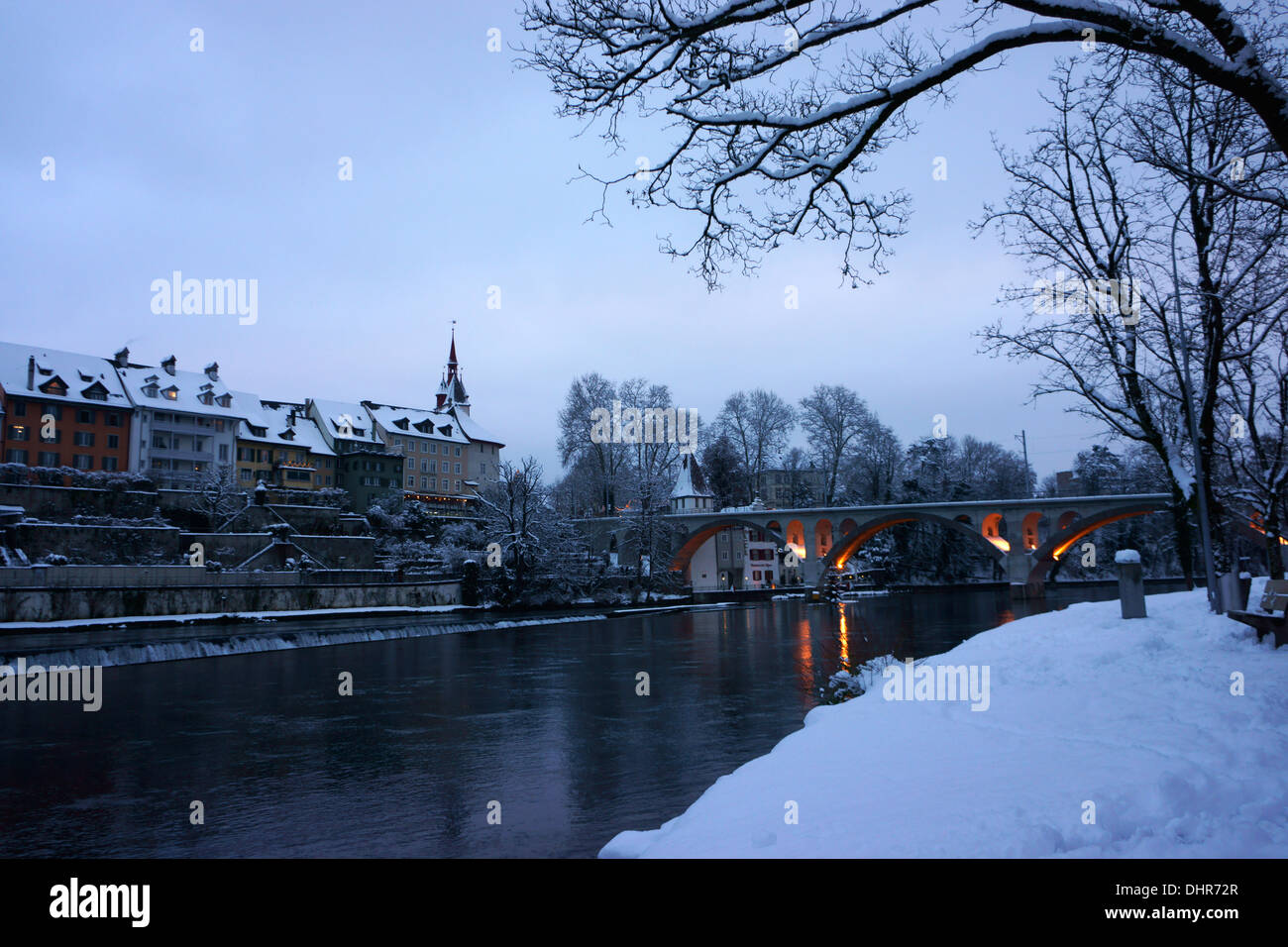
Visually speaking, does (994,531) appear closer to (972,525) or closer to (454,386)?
(972,525)

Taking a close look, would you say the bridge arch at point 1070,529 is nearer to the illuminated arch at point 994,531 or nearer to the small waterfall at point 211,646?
the illuminated arch at point 994,531

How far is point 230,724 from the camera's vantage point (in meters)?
16.2

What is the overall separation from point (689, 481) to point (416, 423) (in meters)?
28.9

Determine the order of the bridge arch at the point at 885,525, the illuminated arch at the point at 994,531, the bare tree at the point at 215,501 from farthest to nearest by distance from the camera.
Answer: the bridge arch at the point at 885,525, the illuminated arch at the point at 994,531, the bare tree at the point at 215,501

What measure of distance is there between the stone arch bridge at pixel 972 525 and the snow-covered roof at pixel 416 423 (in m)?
28.5

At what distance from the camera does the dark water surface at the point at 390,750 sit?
8953 millimetres

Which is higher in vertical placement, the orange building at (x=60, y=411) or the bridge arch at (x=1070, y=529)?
the orange building at (x=60, y=411)

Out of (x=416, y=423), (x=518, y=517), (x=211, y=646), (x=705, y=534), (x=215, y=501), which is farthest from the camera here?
(x=416, y=423)

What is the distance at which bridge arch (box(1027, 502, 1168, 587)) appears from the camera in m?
61.2

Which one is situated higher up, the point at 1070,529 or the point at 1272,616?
the point at 1070,529

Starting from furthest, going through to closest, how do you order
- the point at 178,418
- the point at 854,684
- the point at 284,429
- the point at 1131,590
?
the point at 284,429
the point at 178,418
the point at 1131,590
the point at 854,684

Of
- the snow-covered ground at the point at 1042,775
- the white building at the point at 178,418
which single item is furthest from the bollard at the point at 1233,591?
the white building at the point at 178,418

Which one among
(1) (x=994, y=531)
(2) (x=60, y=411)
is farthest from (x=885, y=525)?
(2) (x=60, y=411)

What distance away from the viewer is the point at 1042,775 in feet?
18.9
